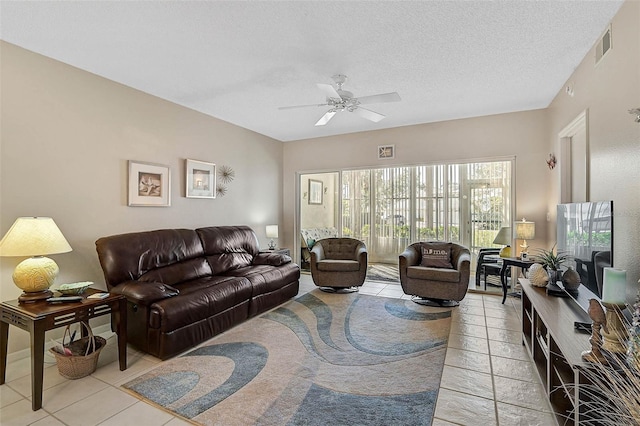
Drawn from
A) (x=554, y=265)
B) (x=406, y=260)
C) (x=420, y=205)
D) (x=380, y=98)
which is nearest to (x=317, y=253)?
(x=406, y=260)

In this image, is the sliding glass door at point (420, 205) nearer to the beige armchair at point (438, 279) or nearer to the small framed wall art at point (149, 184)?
the beige armchair at point (438, 279)

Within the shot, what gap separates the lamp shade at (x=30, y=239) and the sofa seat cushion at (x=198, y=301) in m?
0.93

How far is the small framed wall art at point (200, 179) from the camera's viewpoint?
172 inches

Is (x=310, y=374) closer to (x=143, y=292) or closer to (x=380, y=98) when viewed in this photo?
(x=143, y=292)

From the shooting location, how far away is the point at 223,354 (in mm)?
2773

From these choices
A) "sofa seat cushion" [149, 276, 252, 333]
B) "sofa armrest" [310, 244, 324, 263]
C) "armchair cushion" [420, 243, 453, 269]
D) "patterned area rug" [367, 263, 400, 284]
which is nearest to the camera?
"sofa seat cushion" [149, 276, 252, 333]

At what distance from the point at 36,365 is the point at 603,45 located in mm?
4896

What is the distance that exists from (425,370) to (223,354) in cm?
177

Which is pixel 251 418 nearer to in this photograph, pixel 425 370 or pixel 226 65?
pixel 425 370

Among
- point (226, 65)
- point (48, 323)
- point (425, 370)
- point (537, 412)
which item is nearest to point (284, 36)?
point (226, 65)

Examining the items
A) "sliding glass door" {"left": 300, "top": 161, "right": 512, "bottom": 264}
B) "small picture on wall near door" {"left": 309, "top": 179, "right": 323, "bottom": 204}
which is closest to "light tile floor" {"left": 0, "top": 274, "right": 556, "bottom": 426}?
"sliding glass door" {"left": 300, "top": 161, "right": 512, "bottom": 264}

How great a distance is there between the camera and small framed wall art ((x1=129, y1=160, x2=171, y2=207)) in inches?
144

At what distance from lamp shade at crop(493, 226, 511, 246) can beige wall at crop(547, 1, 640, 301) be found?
6.44 feet

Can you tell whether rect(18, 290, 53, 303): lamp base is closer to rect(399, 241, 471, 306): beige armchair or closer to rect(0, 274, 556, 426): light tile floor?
rect(0, 274, 556, 426): light tile floor
